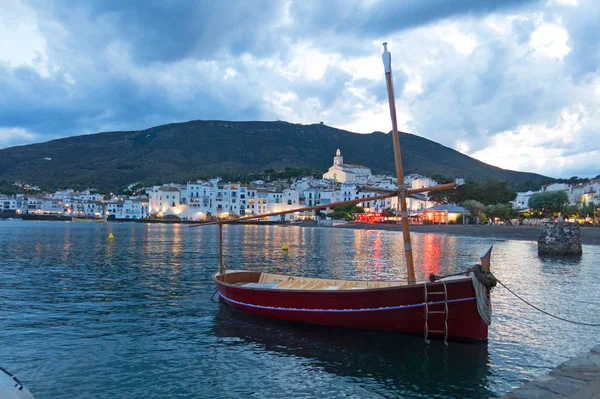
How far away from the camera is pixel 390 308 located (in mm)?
10789

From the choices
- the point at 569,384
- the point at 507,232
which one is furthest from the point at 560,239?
the point at 569,384

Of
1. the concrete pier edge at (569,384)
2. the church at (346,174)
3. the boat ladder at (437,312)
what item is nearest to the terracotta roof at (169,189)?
the church at (346,174)

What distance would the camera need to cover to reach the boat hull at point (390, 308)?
10172mm

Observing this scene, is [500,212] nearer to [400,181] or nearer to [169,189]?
[400,181]

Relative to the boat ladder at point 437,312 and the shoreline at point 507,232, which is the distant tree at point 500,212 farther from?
the boat ladder at point 437,312

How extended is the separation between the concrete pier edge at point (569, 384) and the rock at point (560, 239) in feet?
103

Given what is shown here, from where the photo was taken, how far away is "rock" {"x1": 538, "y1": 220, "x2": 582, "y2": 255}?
3462cm

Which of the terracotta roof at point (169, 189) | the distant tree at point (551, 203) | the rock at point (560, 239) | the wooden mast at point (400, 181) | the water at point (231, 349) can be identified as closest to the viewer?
the water at point (231, 349)

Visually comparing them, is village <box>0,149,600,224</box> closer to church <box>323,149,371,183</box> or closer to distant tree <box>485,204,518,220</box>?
distant tree <box>485,204,518,220</box>

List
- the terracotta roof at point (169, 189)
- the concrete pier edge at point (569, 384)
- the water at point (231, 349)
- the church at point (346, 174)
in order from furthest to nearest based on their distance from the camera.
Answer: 1. the church at point (346, 174)
2. the terracotta roof at point (169, 189)
3. the water at point (231, 349)
4. the concrete pier edge at point (569, 384)

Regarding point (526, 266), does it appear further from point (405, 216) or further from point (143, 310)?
point (143, 310)

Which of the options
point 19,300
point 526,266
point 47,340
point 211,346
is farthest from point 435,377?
point 526,266

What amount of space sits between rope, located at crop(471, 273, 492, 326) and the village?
85611mm

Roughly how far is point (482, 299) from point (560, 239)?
29.9m
